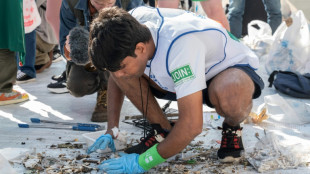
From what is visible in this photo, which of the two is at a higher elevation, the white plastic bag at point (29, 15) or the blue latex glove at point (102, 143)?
the white plastic bag at point (29, 15)

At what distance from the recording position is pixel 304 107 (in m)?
2.71

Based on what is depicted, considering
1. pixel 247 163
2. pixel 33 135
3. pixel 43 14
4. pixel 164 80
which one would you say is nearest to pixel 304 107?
pixel 247 163

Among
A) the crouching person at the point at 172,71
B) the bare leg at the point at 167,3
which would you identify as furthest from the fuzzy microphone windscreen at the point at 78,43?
the bare leg at the point at 167,3

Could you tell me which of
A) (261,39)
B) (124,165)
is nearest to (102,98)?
(124,165)

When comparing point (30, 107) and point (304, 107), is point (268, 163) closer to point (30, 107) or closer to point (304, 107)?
point (304, 107)

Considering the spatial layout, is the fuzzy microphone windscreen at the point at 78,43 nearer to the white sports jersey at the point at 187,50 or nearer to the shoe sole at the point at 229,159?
the white sports jersey at the point at 187,50

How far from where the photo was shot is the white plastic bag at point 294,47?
11.5ft

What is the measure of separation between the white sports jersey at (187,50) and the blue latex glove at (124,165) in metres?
0.36

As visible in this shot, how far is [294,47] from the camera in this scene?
3.53 meters

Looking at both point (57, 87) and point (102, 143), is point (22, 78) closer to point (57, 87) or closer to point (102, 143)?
point (57, 87)

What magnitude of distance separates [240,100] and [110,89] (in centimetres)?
72

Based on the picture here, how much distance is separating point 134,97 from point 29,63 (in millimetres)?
1817

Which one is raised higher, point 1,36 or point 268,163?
point 1,36

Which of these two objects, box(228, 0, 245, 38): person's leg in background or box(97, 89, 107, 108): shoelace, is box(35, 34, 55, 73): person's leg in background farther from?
box(228, 0, 245, 38): person's leg in background
